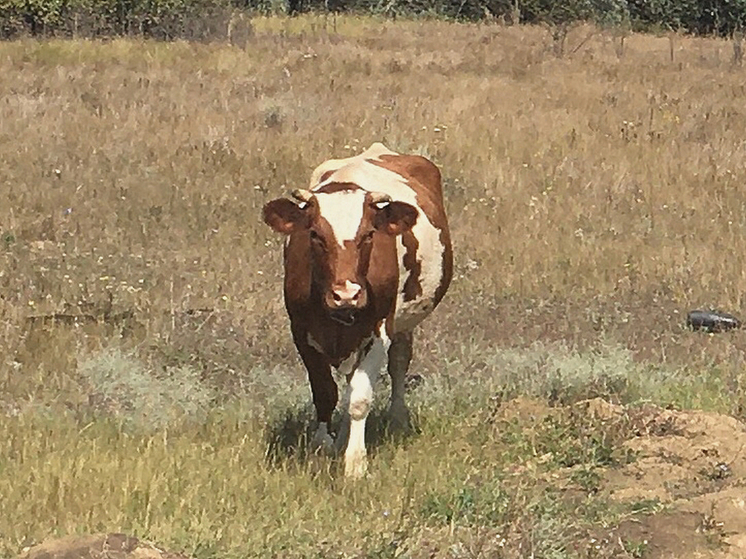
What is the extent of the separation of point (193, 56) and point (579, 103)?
6.98 meters

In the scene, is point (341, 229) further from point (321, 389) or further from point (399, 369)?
point (399, 369)

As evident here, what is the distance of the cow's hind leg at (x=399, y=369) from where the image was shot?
732cm

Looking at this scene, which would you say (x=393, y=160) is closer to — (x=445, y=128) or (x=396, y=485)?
(x=396, y=485)

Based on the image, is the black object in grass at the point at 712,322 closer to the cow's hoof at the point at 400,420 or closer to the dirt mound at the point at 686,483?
the dirt mound at the point at 686,483

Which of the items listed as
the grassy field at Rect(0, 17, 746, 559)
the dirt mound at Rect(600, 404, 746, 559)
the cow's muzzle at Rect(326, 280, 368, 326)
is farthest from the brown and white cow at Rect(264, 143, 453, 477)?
the dirt mound at Rect(600, 404, 746, 559)

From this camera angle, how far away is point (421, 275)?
22.8 feet

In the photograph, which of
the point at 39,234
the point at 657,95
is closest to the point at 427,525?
the point at 39,234

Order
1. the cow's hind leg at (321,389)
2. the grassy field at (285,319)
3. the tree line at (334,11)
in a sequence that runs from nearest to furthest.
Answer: the grassy field at (285,319)
the cow's hind leg at (321,389)
the tree line at (334,11)

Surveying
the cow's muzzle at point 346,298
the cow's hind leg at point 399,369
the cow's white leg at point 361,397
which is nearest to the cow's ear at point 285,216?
the cow's muzzle at point 346,298

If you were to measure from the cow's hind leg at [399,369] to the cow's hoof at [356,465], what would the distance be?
3.27 ft

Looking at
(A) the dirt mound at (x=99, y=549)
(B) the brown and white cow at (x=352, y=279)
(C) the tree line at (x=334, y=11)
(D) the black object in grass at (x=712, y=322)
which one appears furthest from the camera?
(C) the tree line at (x=334, y=11)

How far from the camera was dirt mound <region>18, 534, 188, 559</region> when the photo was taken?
4.36m

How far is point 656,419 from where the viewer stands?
6.69m

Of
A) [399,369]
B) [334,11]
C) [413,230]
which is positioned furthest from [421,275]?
[334,11]
